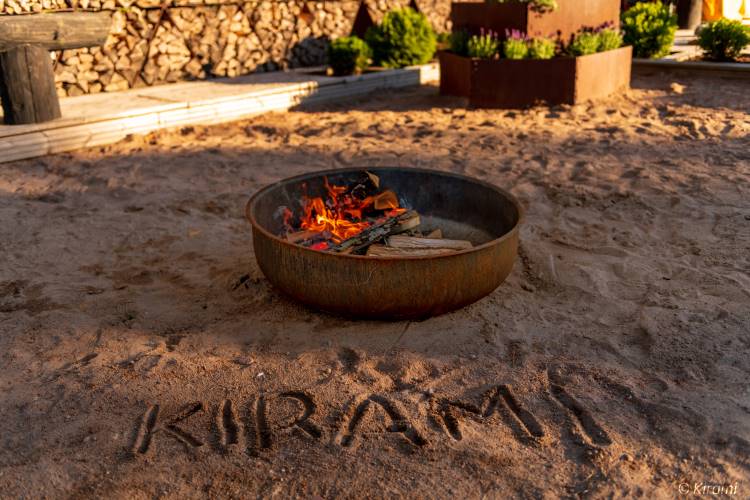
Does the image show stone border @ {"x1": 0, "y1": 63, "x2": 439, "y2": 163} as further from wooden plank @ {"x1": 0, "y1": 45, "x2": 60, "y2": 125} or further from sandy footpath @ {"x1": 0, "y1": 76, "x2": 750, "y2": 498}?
sandy footpath @ {"x1": 0, "y1": 76, "x2": 750, "y2": 498}

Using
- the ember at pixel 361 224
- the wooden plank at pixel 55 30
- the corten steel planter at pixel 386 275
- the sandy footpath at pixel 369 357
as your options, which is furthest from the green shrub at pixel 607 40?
the wooden plank at pixel 55 30

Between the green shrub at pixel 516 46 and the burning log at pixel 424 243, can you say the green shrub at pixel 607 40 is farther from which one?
the burning log at pixel 424 243

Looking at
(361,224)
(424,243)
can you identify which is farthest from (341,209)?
(424,243)

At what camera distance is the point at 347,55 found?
10.3 m

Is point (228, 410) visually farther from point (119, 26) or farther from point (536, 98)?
point (119, 26)

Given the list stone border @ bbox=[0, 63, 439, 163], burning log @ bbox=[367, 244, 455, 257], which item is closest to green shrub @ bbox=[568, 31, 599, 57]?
stone border @ bbox=[0, 63, 439, 163]

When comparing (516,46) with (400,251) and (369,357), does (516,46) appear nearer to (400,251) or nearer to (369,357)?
(400,251)

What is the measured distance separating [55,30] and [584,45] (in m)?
6.49

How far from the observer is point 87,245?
4.96 m

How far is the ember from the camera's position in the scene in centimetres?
398

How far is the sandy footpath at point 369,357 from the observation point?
2.71 m

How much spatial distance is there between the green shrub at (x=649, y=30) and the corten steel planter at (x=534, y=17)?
1.87m

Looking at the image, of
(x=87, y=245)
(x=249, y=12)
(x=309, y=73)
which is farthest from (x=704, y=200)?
(x=249, y=12)

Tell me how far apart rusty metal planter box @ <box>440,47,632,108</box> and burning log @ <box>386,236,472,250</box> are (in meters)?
5.50
